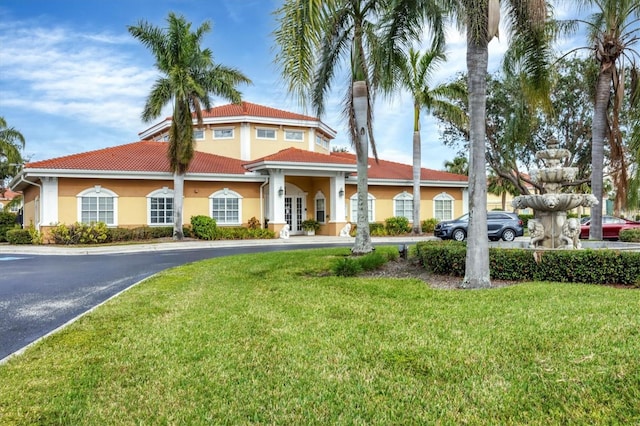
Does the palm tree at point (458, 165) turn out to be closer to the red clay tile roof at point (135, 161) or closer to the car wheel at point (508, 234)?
the car wheel at point (508, 234)

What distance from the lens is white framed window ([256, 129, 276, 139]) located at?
32.0m

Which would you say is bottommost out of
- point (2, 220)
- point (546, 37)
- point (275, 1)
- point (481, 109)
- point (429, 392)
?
point (429, 392)

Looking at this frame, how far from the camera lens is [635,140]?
13742 millimetres

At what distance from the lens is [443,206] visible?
32.0 m

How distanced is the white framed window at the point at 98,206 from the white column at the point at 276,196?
8.79 metres

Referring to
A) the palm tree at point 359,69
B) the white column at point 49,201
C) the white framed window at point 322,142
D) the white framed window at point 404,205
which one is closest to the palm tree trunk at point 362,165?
the palm tree at point 359,69

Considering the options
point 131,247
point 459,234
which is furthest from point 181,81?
point 459,234

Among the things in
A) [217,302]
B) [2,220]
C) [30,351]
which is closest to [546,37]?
[217,302]

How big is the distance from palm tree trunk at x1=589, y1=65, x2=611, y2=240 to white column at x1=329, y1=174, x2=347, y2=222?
47.5ft

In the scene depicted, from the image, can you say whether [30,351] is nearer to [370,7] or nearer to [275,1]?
[275,1]

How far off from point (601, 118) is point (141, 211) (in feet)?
74.8

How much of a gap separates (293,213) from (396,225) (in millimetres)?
7070

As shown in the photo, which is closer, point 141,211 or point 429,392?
point 429,392

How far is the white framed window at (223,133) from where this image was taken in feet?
105
